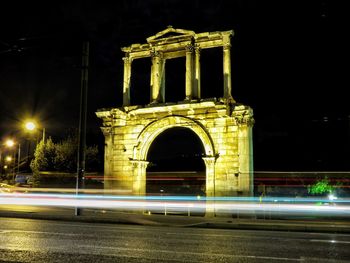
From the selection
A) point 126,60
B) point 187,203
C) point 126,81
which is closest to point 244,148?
point 187,203

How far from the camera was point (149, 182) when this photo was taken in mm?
26641

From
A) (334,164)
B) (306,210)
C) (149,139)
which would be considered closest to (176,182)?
(149,139)

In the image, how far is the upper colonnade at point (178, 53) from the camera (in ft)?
79.9

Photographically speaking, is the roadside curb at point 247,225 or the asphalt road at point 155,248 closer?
the asphalt road at point 155,248

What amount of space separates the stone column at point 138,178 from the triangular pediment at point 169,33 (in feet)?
26.9

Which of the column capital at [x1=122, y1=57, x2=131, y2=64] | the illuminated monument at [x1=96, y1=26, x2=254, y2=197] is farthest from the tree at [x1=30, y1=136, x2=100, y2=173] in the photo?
the column capital at [x1=122, y1=57, x2=131, y2=64]

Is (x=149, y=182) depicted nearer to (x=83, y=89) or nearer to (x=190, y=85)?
(x=190, y=85)

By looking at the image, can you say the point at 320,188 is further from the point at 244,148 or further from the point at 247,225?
the point at 247,225

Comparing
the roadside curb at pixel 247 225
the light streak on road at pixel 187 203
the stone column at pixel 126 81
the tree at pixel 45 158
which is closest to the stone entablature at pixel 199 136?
the stone column at pixel 126 81

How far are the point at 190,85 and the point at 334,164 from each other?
27.0m

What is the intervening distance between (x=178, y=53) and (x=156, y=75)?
6.92 feet

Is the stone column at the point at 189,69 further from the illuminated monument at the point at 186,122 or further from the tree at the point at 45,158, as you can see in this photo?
the tree at the point at 45,158

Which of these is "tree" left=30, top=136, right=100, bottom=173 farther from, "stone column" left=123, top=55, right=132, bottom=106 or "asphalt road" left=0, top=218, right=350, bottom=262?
"asphalt road" left=0, top=218, right=350, bottom=262

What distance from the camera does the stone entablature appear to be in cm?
2305
